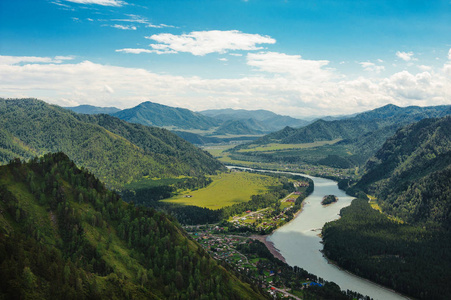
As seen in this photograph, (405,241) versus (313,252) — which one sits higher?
(405,241)

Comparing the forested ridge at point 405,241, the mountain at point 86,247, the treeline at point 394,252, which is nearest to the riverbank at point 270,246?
Result: the forested ridge at point 405,241

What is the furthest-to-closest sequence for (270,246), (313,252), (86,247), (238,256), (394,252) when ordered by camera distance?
1. (270,246)
2. (313,252)
3. (238,256)
4. (394,252)
5. (86,247)

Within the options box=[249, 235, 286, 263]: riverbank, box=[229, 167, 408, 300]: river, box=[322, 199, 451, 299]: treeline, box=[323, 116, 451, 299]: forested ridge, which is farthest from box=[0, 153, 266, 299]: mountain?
box=[323, 116, 451, 299]: forested ridge

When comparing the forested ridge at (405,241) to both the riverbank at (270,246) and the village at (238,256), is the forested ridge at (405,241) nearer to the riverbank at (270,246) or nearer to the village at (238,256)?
the riverbank at (270,246)

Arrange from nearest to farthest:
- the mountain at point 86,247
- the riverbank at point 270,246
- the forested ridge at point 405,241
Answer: the mountain at point 86,247
the forested ridge at point 405,241
the riverbank at point 270,246

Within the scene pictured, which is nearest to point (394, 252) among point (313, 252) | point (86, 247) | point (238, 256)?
point (313, 252)

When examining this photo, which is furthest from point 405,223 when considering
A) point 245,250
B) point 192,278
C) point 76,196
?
point 76,196

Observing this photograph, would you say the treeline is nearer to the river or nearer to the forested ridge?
the forested ridge

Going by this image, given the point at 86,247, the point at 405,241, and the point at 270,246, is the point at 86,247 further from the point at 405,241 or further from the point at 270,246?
the point at 405,241
